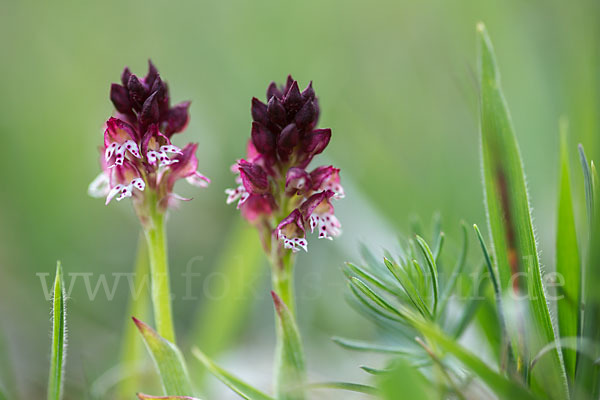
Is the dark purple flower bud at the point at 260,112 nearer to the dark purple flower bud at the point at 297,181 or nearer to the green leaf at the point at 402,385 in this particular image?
the dark purple flower bud at the point at 297,181

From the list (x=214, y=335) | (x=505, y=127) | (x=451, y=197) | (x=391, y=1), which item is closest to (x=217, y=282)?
(x=214, y=335)

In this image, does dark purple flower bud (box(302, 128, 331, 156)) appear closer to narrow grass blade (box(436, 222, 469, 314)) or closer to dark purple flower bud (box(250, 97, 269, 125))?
dark purple flower bud (box(250, 97, 269, 125))

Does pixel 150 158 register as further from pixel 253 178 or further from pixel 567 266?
pixel 567 266

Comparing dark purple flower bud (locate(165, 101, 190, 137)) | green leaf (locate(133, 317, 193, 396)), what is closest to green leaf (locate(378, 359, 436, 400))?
green leaf (locate(133, 317, 193, 396))

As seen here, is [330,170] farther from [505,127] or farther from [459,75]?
[459,75]

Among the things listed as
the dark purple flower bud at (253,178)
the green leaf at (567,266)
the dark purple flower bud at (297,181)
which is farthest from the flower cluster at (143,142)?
the green leaf at (567,266)
